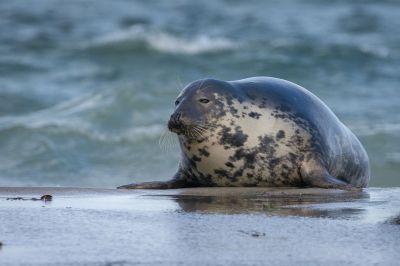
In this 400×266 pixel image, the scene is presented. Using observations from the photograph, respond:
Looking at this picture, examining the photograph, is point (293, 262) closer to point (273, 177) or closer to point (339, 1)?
point (273, 177)

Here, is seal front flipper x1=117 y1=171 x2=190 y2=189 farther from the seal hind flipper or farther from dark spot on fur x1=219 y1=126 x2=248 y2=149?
dark spot on fur x1=219 y1=126 x2=248 y2=149

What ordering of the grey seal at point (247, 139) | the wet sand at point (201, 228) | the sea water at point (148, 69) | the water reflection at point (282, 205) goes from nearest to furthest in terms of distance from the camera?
the wet sand at point (201, 228) → the water reflection at point (282, 205) → the grey seal at point (247, 139) → the sea water at point (148, 69)

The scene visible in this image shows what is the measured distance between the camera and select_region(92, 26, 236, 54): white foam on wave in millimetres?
18766

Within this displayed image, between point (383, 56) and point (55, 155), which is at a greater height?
point (383, 56)

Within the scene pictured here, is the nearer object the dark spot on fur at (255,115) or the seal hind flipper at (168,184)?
the dark spot on fur at (255,115)

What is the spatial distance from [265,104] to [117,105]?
7.81 meters

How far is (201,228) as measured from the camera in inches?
189

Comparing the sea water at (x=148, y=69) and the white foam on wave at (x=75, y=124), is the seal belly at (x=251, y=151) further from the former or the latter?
the white foam on wave at (x=75, y=124)

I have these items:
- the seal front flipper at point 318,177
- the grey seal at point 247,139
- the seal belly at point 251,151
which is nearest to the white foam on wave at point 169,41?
the grey seal at point 247,139

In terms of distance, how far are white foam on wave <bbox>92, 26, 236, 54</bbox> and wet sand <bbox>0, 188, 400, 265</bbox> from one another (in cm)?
1243

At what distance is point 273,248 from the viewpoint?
431 centimetres

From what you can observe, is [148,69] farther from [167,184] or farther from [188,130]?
[188,130]

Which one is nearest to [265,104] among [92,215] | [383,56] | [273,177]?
[273,177]

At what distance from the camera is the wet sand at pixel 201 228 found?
13.6ft
